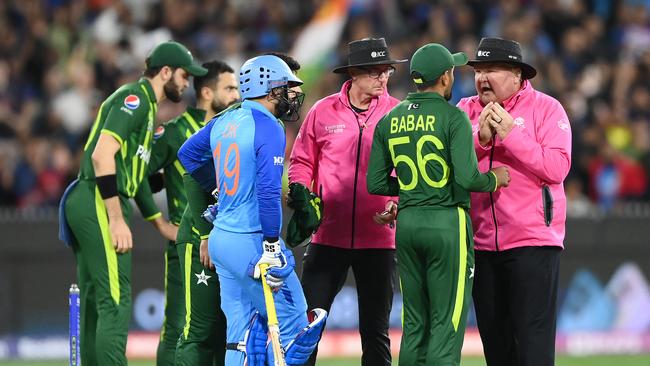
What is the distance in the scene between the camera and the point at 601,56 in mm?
16734

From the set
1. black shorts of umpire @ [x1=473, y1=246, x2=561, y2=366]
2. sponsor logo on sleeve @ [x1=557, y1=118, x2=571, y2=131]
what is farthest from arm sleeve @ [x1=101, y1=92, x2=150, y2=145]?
sponsor logo on sleeve @ [x1=557, y1=118, x2=571, y2=131]

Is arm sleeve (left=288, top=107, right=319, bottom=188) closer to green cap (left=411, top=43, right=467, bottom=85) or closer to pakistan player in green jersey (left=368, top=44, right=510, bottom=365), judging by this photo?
pakistan player in green jersey (left=368, top=44, right=510, bottom=365)

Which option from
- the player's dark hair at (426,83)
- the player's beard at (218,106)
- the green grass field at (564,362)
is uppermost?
the player's beard at (218,106)

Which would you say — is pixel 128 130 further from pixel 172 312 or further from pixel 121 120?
pixel 172 312

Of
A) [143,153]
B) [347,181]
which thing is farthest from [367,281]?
[143,153]

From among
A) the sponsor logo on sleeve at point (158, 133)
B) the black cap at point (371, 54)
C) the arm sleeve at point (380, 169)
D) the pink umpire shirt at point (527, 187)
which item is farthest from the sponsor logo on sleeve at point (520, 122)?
the sponsor logo on sleeve at point (158, 133)

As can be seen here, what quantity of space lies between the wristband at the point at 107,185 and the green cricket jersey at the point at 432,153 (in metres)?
2.06

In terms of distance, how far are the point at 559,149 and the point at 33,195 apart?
805 cm

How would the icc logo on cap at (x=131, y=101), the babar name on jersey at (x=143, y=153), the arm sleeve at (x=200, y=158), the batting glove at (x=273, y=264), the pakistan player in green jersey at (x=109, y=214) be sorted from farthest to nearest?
the babar name on jersey at (x=143, y=153) → the icc logo on cap at (x=131, y=101) → the pakistan player in green jersey at (x=109, y=214) → the arm sleeve at (x=200, y=158) → the batting glove at (x=273, y=264)

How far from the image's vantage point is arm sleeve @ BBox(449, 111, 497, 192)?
24.9 ft

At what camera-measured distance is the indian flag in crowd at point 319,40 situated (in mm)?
16797

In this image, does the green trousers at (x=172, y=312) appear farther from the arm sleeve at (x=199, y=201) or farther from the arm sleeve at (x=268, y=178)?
the arm sleeve at (x=268, y=178)

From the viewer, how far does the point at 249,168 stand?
24.9 feet

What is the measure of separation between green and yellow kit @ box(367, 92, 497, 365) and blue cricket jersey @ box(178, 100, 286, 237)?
0.81 metres
